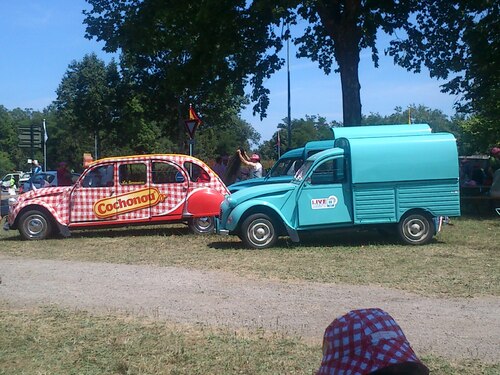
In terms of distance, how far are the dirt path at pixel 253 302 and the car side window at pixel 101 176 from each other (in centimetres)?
395

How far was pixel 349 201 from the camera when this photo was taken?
1131cm

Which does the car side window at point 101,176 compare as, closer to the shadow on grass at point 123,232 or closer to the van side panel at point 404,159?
the shadow on grass at point 123,232

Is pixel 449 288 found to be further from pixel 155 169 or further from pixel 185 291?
pixel 155 169

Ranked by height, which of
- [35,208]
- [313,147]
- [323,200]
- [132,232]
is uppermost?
[313,147]

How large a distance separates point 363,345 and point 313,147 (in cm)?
1365

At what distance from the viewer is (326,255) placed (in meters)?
10.4

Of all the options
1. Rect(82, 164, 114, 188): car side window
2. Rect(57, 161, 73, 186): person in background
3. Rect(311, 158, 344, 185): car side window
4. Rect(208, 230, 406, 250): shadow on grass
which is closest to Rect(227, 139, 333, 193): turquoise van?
Rect(208, 230, 406, 250): shadow on grass

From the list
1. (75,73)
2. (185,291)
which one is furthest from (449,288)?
(75,73)

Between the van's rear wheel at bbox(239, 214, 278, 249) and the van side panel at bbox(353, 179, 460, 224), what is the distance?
1.62 meters

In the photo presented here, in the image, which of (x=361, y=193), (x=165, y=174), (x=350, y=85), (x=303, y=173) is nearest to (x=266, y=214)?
(x=303, y=173)

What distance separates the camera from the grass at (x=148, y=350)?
4.88 meters

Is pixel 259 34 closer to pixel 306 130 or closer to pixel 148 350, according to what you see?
pixel 148 350

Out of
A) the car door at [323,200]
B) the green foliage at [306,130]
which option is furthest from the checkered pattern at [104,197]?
the green foliage at [306,130]

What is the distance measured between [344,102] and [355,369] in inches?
695
